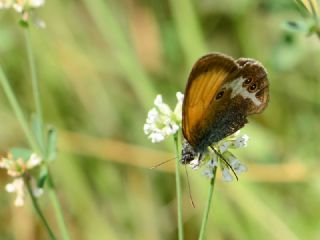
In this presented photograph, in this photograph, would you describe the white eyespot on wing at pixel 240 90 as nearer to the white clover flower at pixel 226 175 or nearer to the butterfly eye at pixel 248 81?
the butterfly eye at pixel 248 81

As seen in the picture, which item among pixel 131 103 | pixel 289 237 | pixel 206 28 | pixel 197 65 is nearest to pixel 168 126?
pixel 197 65

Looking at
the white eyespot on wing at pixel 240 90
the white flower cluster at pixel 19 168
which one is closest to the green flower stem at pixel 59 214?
the white flower cluster at pixel 19 168

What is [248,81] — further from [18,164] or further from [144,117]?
[144,117]

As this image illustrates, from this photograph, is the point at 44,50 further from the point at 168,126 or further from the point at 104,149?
the point at 168,126

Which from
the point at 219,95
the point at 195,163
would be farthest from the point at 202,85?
the point at 195,163

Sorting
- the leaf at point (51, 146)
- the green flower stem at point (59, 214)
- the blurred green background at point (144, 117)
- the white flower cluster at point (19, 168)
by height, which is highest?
the blurred green background at point (144, 117)

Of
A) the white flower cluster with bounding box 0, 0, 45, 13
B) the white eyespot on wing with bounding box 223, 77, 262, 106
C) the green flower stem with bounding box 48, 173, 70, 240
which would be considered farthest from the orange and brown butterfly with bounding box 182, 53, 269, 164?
the white flower cluster with bounding box 0, 0, 45, 13
